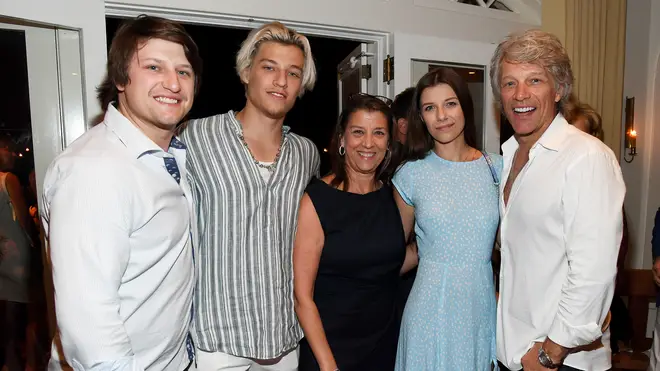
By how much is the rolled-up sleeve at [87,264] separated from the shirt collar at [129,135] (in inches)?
5.9

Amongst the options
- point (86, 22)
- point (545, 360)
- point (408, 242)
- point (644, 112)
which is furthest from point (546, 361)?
point (644, 112)

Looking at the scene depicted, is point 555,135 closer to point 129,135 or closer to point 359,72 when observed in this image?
point 129,135

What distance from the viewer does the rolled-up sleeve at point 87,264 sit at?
1013 millimetres

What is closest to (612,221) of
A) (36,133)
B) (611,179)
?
(611,179)

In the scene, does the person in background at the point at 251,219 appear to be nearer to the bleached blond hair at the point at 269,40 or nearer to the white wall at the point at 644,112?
the bleached blond hair at the point at 269,40

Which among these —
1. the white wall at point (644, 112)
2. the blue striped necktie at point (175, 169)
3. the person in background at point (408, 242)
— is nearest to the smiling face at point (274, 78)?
the blue striped necktie at point (175, 169)

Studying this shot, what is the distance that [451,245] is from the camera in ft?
5.80

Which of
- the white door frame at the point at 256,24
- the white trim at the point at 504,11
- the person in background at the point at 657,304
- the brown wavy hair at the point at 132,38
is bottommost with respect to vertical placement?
the person in background at the point at 657,304

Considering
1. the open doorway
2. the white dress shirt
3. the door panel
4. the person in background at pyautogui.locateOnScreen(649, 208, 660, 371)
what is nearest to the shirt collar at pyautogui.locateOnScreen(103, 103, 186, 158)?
the white dress shirt

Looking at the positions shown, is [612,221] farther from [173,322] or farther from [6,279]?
[6,279]

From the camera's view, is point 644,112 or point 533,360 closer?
point 533,360

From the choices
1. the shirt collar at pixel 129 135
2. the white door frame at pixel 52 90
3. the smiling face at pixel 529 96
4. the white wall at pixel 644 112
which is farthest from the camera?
the white wall at pixel 644 112

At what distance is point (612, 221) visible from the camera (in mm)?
1389

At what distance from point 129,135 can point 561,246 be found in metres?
1.34
